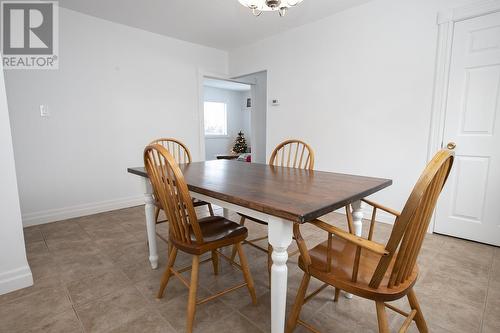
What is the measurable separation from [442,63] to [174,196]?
265cm

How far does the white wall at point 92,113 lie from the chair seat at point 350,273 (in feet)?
9.95

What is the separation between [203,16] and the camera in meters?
3.08

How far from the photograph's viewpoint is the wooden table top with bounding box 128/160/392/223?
0.95 m

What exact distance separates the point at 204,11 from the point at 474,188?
129 inches

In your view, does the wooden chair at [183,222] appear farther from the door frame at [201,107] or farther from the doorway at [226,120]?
the doorway at [226,120]

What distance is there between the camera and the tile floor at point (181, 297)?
135 cm

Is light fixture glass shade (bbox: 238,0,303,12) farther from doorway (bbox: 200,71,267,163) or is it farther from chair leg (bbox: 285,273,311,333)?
doorway (bbox: 200,71,267,163)

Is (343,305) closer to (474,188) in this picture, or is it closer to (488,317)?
(488,317)

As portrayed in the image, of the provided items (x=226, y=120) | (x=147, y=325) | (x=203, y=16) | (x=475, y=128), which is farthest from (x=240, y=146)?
(x=147, y=325)

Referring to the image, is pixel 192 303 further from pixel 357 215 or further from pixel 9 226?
pixel 9 226

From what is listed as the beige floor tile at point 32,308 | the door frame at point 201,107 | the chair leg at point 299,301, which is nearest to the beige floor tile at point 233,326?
the chair leg at point 299,301

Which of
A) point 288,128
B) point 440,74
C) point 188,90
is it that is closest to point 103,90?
point 188,90

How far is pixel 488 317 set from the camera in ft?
4.60

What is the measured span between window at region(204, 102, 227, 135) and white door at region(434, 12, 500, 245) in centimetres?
659
